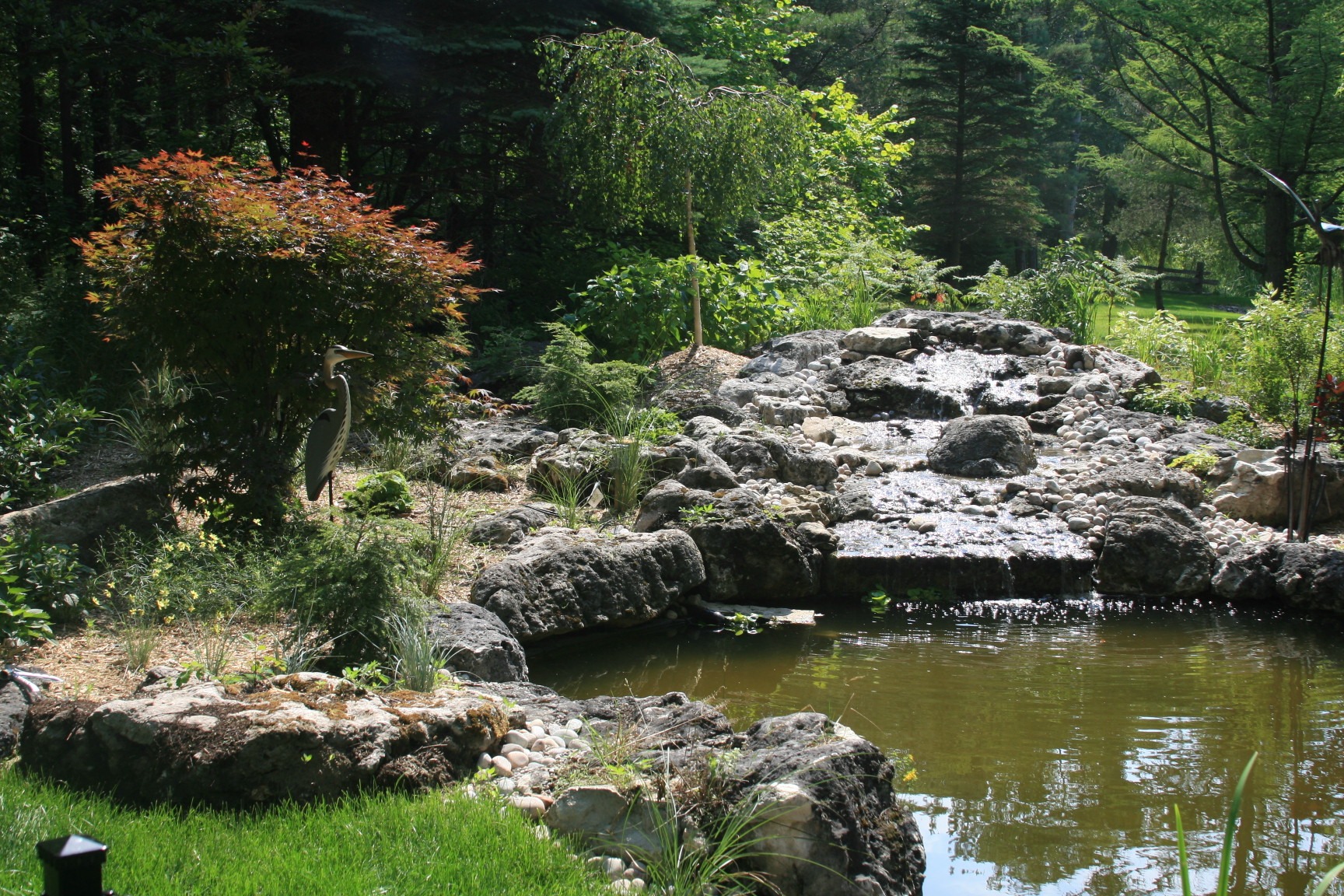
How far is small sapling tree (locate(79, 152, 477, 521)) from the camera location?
5.53 metres

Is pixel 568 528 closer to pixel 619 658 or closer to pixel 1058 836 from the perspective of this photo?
pixel 619 658

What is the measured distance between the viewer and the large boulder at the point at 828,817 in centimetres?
305

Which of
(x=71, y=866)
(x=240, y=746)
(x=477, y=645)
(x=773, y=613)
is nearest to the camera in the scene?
(x=71, y=866)

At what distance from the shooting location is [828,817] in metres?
3.07

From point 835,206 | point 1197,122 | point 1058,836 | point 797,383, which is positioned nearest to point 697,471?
point 797,383

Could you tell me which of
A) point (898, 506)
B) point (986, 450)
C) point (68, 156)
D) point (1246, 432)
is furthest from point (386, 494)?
point (68, 156)

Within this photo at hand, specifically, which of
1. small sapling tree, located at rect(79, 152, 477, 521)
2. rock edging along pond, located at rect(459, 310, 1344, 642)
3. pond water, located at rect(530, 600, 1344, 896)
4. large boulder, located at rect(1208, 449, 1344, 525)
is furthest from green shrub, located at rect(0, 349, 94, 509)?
large boulder, located at rect(1208, 449, 1344, 525)

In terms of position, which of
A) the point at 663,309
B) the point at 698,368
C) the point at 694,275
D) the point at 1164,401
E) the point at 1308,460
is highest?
the point at 694,275

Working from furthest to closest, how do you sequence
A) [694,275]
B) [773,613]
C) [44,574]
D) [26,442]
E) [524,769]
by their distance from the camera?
[694,275] < [773,613] < [26,442] < [44,574] < [524,769]

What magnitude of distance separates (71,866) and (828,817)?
7.24ft

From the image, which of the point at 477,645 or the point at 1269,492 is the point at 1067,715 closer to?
the point at 477,645

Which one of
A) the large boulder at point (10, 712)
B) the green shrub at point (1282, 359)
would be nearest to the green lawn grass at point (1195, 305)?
the green shrub at point (1282, 359)

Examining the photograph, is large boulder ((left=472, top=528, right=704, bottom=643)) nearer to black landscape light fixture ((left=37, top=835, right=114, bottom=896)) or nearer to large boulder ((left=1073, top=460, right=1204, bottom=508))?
large boulder ((left=1073, top=460, right=1204, bottom=508))

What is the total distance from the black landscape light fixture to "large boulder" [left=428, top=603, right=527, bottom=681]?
3016mm
